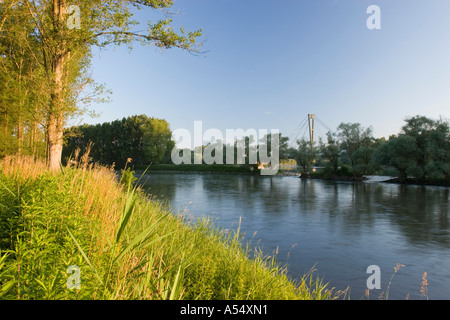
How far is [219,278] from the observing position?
14.7 ft

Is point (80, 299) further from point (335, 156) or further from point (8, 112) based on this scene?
point (335, 156)

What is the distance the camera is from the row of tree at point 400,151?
110 ft

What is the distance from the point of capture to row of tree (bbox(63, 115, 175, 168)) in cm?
7144

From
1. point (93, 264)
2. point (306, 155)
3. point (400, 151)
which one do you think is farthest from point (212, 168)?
point (93, 264)

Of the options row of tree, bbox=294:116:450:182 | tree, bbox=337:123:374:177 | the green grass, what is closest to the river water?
row of tree, bbox=294:116:450:182

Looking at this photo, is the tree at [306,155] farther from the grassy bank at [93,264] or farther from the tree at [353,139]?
the grassy bank at [93,264]

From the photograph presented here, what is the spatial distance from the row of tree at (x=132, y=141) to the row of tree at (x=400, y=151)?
38.6 metres

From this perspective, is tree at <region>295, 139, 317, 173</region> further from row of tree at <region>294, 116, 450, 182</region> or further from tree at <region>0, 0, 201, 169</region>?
tree at <region>0, 0, 201, 169</region>

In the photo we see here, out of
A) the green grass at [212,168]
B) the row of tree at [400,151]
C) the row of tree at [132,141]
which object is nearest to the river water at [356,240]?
the row of tree at [400,151]

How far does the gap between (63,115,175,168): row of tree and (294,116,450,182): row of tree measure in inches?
1520

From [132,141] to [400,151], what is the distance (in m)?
61.6

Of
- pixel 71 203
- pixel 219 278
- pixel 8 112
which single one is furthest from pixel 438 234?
Result: pixel 8 112

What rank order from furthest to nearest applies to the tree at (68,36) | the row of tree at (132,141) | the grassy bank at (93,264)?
the row of tree at (132,141) < the tree at (68,36) < the grassy bank at (93,264)
